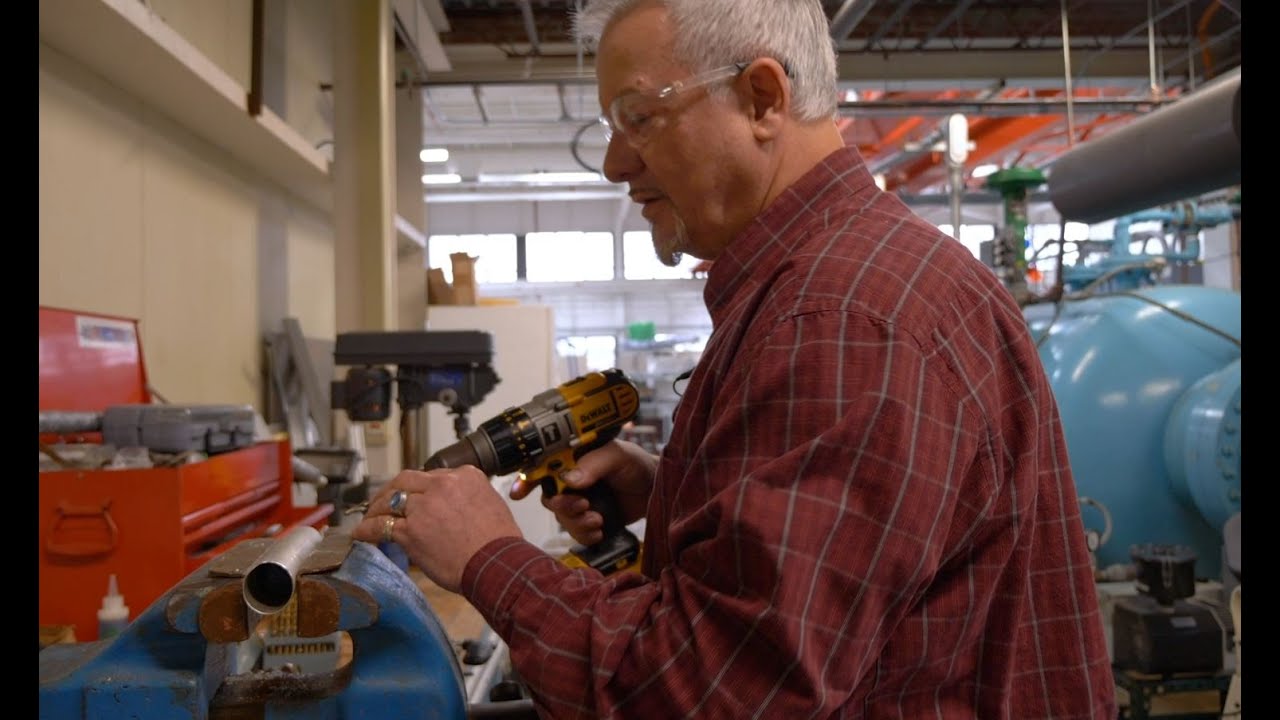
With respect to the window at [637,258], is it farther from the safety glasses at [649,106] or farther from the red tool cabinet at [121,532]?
the safety glasses at [649,106]

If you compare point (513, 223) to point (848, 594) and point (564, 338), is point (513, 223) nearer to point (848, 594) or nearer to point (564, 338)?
point (564, 338)

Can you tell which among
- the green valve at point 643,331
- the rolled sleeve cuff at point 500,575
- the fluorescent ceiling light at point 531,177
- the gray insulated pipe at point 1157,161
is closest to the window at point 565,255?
the green valve at point 643,331

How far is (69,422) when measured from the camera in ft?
5.09

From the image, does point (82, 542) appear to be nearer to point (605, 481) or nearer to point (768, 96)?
point (605, 481)

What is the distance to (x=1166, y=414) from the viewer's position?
2973 millimetres

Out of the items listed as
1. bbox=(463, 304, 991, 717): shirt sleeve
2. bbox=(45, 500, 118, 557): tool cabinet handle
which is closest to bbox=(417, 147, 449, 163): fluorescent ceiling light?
bbox=(45, 500, 118, 557): tool cabinet handle

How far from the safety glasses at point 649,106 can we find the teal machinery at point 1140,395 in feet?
6.63

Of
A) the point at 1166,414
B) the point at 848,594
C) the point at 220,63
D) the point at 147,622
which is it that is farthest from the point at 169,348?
the point at 1166,414

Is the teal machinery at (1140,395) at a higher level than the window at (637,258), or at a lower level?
lower

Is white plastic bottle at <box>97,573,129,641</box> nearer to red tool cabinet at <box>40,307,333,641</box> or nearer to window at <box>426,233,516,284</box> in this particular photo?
red tool cabinet at <box>40,307,333,641</box>

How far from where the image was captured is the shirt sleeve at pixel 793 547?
0.63m

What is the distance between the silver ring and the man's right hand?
41 cm

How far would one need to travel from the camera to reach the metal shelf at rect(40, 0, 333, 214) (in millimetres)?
1652

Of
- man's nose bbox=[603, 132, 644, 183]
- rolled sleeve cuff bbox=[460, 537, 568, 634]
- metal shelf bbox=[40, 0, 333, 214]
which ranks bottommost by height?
rolled sleeve cuff bbox=[460, 537, 568, 634]
